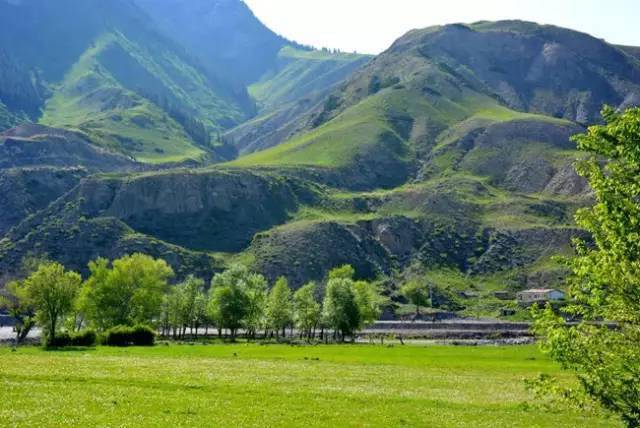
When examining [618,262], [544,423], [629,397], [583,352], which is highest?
[618,262]

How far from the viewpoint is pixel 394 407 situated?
40219 mm

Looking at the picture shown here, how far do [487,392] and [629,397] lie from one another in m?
28.7

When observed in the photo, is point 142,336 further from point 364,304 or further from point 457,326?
point 457,326

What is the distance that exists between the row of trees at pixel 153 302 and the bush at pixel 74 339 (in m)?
1.82

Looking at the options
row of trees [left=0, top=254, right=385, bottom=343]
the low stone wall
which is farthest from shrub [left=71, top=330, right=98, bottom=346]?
the low stone wall

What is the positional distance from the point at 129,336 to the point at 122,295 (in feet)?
71.7

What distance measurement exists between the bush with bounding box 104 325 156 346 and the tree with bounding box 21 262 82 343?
11.1 meters

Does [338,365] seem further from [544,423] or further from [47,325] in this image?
[47,325]

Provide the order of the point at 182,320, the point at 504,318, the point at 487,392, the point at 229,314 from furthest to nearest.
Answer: the point at 504,318
the point at 182,320
the point at 229,314
the point at 487,392

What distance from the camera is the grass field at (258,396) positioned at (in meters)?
32.9

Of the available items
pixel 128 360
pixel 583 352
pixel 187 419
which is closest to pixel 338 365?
pixel 128 360

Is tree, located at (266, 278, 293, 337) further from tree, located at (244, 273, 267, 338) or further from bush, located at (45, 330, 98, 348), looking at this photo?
bush, located at (45, 330, 98, 348)

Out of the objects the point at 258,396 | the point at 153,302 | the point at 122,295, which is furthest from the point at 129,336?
the point at 258,396

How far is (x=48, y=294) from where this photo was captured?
4104 inches
